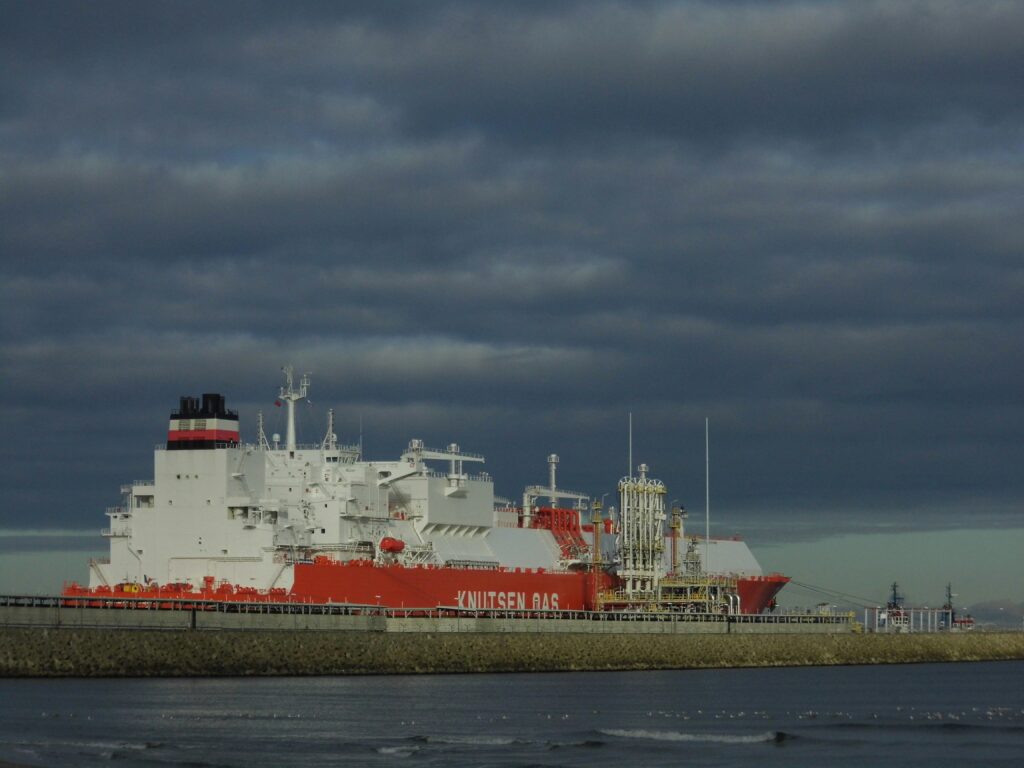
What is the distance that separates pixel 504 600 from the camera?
9962 centimetres

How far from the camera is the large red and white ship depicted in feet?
293

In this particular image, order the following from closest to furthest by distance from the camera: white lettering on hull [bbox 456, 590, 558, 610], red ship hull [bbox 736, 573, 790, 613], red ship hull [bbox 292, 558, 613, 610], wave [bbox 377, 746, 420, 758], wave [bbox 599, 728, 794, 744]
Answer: wave [bbox 377, 746, 420, 758]
wave [bbox 599, 728, 794, 744]
red ship hull [bbox 292, 558, 613, 610]
white lettering on hull [bbox 456, 590, 558, 610]
red ship hull [bbox 736, 573, 790, 613]

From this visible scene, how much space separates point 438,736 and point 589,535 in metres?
60.0

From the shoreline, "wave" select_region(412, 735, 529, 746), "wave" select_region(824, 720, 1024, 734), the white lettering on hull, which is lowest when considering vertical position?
"wave" select_region(824, 720, 1024, 734)

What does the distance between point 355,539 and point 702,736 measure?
38463 millimetres

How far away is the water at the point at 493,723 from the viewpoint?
51.8m

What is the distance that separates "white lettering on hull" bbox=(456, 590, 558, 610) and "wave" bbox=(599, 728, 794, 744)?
37985 millimetres

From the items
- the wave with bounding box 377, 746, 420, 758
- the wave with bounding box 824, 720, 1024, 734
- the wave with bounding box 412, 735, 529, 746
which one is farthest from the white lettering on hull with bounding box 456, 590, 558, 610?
the wave with bounding box 377, 746, 420, 758

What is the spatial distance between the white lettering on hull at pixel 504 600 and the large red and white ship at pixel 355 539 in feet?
0.26

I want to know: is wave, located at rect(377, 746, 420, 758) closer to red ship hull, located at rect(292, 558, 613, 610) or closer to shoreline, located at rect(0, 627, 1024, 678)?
shoreline, located at rect(0, 627, 1024, 678)

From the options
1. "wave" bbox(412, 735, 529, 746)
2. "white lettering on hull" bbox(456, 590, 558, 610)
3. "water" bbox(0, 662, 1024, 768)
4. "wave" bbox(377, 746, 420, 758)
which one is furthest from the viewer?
"white lettering on hull" bbox(456, 590, 558, 610)

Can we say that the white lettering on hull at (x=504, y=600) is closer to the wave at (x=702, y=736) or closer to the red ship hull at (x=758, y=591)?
the red ship hull at (x=758, y=591)

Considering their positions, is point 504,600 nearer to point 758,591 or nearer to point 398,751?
point 758,591

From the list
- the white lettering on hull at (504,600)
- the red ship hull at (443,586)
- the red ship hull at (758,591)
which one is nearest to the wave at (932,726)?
the red ship hull at (443,586)
